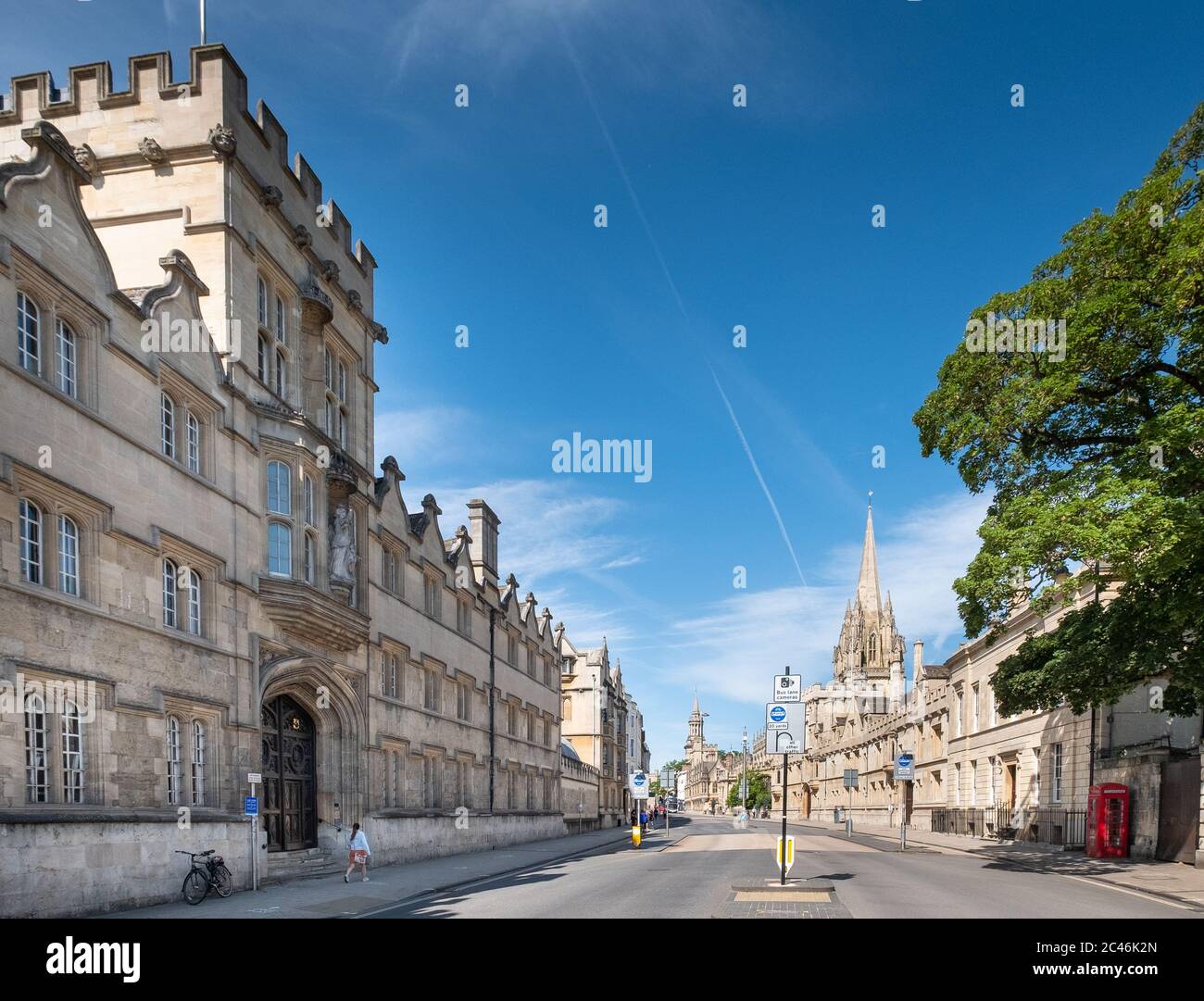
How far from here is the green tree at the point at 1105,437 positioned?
1853 cm

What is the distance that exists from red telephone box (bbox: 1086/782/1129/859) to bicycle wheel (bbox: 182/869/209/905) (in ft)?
78.9

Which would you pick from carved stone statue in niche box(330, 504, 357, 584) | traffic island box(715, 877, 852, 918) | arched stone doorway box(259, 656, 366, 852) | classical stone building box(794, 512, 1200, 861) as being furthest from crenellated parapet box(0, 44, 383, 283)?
classical stone building box(794, 512, 1200, 861)

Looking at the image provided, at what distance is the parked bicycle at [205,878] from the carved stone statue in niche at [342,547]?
26.9 feet

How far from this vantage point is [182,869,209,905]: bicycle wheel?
17438 millimetres

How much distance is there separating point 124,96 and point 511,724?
31093 millimetres

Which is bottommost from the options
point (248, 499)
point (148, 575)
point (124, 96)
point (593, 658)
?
point (593, 658)

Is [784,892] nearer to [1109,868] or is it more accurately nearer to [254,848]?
[254,848]

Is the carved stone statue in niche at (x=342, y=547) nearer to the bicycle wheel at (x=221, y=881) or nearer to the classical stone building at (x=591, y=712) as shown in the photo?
the bicycle wheel at (x=221, y=881)

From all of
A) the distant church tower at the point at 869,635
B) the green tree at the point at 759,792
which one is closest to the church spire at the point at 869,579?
the distant church tower at the point at 869,635

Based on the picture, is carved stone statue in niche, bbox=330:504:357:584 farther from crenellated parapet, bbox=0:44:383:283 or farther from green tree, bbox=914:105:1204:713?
green tree, bbox=914:105:1204:713

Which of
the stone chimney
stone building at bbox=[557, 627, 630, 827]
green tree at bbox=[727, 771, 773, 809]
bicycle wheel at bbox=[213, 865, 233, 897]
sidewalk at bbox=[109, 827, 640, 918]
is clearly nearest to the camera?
sidewalk at bbox=[109, 827, 640, 918]
